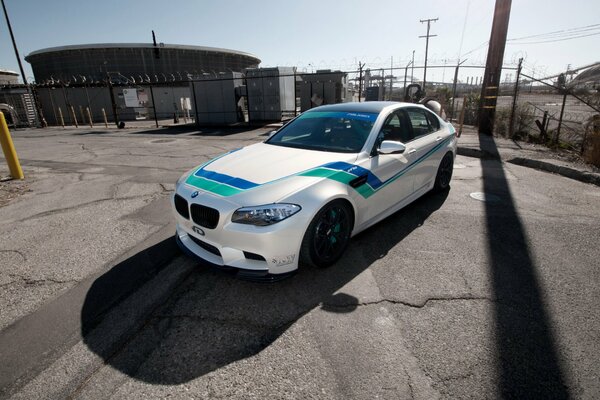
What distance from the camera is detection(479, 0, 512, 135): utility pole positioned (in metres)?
10.2

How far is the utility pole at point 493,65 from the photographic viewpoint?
1025 centimetres

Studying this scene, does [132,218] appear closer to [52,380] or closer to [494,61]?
[52,380]

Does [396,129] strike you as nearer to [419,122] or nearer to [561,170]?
[419,122]

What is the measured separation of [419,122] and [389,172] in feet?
4.57

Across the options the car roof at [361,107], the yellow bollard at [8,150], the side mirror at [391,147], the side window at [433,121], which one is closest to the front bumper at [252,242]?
the side mirror at [391,147]

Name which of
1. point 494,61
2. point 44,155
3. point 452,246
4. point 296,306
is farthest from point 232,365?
point 494,61

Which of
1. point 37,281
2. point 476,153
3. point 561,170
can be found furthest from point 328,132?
point 476,153

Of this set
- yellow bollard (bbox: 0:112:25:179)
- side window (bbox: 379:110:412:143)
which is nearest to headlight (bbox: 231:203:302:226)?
side window (bbox: 379:110:412:143)

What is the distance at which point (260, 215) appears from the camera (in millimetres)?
2682

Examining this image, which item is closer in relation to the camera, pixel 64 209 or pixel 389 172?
pixel 389 172

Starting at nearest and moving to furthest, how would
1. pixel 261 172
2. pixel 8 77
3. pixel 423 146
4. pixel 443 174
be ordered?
1. pixel 261 172
2. pixel 423 146
3. pixel 443 174
4. pixel 8 77

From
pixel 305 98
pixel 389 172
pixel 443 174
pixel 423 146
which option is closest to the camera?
pixel 389 172

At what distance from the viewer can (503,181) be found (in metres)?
6.35

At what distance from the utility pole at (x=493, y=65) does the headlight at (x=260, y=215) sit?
10914 mm
